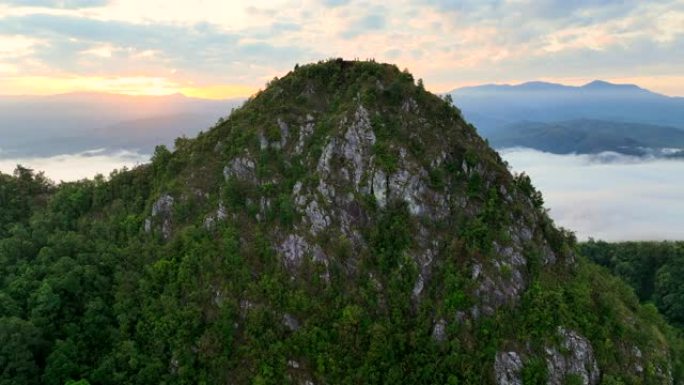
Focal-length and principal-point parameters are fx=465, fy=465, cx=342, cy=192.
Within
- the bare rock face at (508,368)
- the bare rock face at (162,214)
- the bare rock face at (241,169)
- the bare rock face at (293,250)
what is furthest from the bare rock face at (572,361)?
the bare rock face at (162,214)

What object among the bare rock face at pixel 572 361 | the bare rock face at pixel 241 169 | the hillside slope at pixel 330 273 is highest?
the bare rock face at pixel 241 169

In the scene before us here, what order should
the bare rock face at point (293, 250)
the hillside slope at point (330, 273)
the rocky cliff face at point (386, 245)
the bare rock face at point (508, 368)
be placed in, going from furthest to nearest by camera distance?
the bare rock face at point (293, 250), the rocky cliff face at point (386, 245), the hillside slope at point (330, 273), the bare rock face at point (508, 368)

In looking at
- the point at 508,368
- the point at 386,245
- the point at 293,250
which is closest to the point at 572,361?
the point at 508,368

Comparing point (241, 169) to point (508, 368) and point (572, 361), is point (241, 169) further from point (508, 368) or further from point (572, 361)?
point (572, 361)

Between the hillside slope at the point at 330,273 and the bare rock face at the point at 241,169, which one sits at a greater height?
the bare rock face at the point at 241,169

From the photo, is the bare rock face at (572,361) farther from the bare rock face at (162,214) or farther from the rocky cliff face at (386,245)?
the bare rock face at (162,214)
